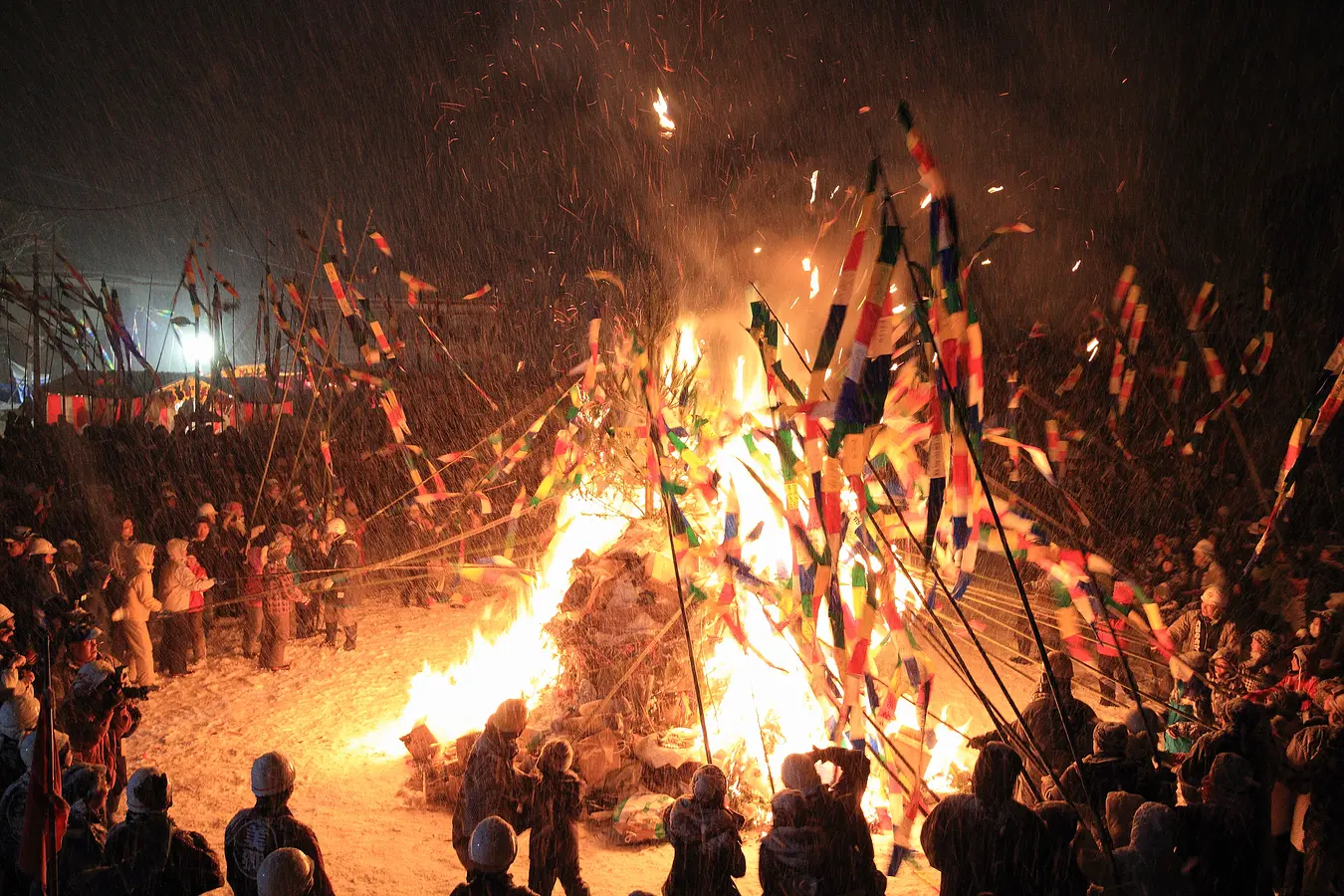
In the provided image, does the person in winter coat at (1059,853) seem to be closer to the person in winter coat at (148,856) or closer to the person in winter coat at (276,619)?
the person in winter coat at (148,856)

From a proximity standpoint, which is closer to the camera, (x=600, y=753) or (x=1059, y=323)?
(x=600, y=753)

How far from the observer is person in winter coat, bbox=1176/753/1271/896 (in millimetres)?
3561

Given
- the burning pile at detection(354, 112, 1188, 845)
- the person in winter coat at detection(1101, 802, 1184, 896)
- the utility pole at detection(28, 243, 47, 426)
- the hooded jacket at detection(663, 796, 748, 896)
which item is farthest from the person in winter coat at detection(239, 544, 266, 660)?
the person in winter coat at detection(1101, 802, 1184, 896)

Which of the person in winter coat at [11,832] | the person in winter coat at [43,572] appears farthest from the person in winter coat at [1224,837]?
the person in winter coat at [43,572]

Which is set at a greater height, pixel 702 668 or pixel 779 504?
pixel 779 504

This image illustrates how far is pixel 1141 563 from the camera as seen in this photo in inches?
382

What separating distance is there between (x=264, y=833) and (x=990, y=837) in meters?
2.98

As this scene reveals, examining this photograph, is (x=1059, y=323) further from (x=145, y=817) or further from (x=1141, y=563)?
(x=145, y=817)

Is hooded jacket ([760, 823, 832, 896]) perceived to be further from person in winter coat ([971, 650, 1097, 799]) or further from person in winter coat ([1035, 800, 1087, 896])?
person in winter coat ([971, 650, 1097, 799])

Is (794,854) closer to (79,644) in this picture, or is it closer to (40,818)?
(40,818)

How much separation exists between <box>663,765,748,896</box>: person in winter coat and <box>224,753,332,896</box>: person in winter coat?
4.93 ft

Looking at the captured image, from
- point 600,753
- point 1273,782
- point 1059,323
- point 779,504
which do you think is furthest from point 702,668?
point 1059,323

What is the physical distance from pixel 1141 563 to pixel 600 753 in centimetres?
713

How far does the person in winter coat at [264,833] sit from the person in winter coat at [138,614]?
235 inches
